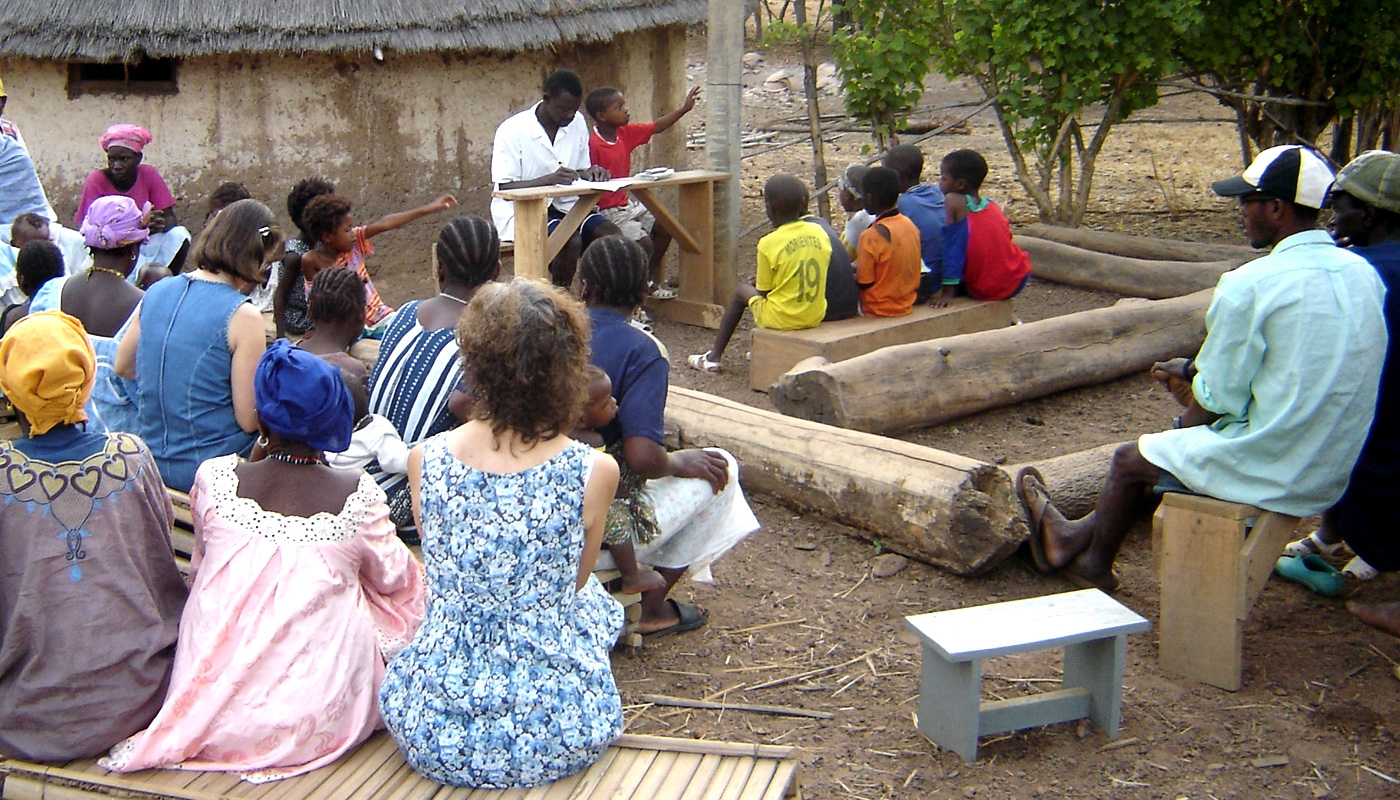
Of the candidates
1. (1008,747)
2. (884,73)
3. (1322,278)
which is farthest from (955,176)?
(1008,747)

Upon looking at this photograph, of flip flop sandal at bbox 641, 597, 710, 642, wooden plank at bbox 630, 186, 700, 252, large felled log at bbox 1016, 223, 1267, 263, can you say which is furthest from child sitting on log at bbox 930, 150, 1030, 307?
flip flop sandal at bbox 641, 597, 710, 642

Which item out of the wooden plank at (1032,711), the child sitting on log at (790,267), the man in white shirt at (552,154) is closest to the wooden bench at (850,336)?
the child sitting on log at (790,267)

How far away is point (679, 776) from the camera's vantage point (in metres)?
2.79

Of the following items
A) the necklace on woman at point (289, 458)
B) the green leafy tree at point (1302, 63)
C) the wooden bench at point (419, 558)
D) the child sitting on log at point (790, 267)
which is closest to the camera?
the necklace on woman at point (289, 458)

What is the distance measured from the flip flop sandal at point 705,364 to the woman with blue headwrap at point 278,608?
436 cm

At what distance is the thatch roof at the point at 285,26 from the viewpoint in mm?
8258

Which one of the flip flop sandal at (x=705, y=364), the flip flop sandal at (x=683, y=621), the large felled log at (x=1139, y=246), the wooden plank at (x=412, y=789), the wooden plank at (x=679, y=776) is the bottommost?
the flip flop sandal at (x=683, y=621)

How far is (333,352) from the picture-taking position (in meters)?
4.68

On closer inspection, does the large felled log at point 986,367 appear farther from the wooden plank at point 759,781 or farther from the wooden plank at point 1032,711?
the wooden plank at point 759,781

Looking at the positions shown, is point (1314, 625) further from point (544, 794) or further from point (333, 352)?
point (333, 352)

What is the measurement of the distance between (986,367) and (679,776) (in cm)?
404

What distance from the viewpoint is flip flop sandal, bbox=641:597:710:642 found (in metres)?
4.30

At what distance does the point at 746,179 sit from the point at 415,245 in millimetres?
4524

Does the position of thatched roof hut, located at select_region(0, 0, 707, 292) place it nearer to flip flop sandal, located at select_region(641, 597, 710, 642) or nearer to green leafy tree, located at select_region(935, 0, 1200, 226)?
green leafy tree, located at select_region(935, 0, 1200, 226)
